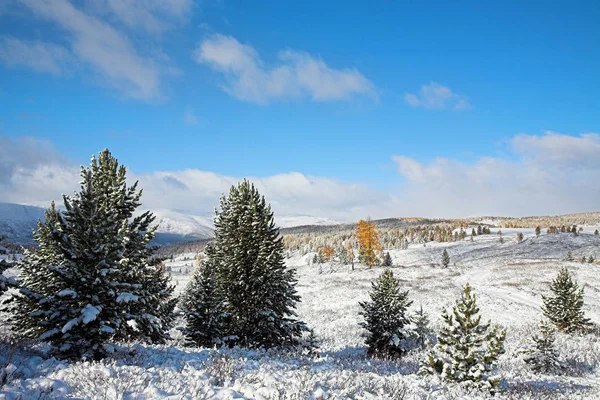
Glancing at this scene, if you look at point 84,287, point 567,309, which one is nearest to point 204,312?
point 84,287

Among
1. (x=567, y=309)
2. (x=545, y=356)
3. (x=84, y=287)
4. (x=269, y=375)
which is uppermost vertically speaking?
(x=84, y=287)

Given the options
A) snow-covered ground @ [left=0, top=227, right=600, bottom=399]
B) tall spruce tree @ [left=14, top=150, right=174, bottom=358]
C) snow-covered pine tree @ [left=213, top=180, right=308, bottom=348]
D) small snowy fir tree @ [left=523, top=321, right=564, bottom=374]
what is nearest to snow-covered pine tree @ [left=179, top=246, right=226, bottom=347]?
snow-covered pine tree @ [left=213, top=180, right=308, bottom=348]

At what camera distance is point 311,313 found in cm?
4266

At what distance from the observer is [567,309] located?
2634 cm

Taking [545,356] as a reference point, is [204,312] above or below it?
above

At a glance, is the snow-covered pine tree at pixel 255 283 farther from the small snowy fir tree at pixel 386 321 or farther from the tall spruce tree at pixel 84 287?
the tall spruce tree at pixel 84 287

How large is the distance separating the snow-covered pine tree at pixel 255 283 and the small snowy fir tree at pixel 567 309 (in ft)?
68.2

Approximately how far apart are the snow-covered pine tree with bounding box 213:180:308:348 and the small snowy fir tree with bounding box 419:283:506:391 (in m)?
8.75

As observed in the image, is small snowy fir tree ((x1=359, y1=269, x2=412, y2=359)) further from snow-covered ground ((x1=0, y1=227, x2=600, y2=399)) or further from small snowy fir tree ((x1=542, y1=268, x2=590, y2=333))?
small snowy fir tree ((x1=542, y1=268, x2=590, y2=333))

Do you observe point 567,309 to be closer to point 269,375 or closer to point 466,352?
point 466,352

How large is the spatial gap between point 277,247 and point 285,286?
224 centimetres

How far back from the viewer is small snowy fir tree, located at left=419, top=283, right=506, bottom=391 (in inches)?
422

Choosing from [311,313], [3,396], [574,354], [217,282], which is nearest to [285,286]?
[217,282]

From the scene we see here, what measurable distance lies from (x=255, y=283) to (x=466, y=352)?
11.0 m
